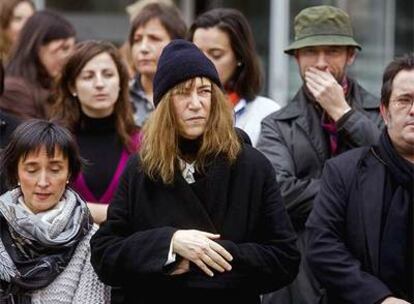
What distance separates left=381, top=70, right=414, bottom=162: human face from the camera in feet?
12.8

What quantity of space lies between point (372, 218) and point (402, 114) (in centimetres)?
42

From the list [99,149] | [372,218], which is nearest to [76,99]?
[99,149]

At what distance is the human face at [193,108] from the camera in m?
3.85

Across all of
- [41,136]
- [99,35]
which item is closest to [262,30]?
[99,35]

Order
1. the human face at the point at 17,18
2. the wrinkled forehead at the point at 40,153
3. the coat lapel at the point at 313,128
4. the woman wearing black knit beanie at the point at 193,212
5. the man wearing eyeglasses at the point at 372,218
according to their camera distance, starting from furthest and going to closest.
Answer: the human face at the point at 17,18, the coat lapel at the point at 313,128, the wrinkled forehead at the point at 40,153, the man wearing eyeglasses at the point at 372,218, the woman wearing black knit beanie at the point at 193,212

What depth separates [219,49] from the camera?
4.89 m

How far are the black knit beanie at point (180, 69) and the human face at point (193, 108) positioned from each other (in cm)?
3

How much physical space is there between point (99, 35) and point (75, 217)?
5.97m

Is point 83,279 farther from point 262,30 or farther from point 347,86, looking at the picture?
point 262,30

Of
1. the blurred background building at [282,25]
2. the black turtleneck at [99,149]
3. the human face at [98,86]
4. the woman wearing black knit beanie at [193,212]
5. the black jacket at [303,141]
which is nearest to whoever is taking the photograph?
the woman wearing black knit beanie at [193,212]

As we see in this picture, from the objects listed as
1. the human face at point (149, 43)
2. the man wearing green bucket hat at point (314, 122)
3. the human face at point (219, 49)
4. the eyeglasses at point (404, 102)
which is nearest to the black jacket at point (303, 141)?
the man wearing green bucket hat at point (314, 122)

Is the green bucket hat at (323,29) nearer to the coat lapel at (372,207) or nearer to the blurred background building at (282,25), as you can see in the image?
the coat lapel at (372,207)

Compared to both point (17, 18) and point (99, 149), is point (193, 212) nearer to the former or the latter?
point (99, 149)

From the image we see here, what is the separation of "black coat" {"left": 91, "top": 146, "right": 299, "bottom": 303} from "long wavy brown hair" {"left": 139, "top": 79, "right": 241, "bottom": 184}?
4cm
